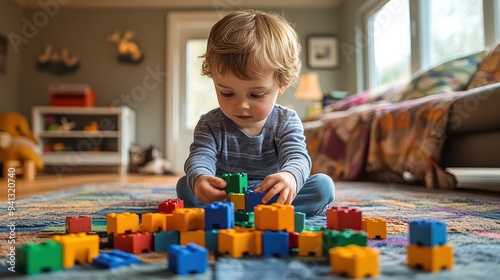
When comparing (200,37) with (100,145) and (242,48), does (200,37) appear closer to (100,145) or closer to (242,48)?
(100,145)

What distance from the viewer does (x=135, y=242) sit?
0.65 metres

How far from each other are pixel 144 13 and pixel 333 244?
457 centimetres

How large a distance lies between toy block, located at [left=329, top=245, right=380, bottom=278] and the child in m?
0.25

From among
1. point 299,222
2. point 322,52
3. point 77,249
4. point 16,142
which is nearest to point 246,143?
point 299,222

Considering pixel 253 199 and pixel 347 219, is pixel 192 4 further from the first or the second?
pixel 347 219

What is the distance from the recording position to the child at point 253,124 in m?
0.90

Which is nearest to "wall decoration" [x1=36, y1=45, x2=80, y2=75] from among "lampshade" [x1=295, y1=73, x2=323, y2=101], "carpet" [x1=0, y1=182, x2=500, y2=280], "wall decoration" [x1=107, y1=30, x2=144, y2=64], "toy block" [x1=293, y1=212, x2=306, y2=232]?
"wall decoration" [x1=107, y1=30, x2=144, y2=64]

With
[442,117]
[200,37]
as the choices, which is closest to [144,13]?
[200,37]

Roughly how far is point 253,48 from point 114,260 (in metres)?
0.53

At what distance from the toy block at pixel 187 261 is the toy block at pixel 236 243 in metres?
0.08

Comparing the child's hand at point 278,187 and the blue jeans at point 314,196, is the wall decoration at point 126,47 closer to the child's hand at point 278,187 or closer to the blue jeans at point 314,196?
the blue jeans at point 314,196

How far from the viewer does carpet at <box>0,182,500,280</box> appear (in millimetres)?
526

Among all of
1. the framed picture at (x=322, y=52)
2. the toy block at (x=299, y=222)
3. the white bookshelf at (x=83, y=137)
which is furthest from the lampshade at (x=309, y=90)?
the toy block at (x=299, y=222)

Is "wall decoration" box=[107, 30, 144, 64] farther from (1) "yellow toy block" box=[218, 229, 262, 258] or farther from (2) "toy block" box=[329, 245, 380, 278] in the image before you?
(2) "toy block" box=[329, 245, 380, 278]
